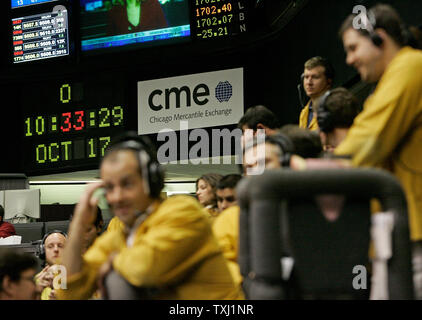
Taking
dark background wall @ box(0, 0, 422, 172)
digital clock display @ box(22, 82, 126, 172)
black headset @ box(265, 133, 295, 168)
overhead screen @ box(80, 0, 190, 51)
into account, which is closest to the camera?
black headset @ box(265, 133, 295, 168)

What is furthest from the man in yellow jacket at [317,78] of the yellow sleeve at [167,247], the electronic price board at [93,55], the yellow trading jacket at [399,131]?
the electronic price board at [93,55]

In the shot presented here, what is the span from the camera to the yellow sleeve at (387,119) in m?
1.74

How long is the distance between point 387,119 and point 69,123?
6351mm

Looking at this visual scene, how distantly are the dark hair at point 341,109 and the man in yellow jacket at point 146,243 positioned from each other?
2.73 feet

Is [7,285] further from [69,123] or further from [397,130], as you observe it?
[69,123]

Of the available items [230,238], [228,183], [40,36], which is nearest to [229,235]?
[230,238]

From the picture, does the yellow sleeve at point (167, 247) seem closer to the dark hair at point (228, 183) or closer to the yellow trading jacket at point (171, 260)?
the yellow trading jacket at point (171, 260)

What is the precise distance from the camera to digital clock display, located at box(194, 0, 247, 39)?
273 inches

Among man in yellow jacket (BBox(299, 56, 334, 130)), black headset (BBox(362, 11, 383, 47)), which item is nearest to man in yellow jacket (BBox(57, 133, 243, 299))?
black headset (BBox(362, 11, 383, 47))

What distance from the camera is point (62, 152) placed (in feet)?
25.4

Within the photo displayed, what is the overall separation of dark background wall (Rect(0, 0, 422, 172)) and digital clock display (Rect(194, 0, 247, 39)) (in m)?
0.29

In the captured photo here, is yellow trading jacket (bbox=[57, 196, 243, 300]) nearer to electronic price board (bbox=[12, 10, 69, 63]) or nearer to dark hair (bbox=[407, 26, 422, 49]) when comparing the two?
dark hair (bbox=[407, 26, 422, 49])

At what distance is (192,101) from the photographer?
7562mm

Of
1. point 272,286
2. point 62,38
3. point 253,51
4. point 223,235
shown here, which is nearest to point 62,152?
point 62,38
